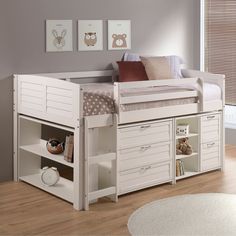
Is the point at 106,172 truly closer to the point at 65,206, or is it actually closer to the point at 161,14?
the point at 65,206

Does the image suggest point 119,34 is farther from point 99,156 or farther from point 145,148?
point 99,156

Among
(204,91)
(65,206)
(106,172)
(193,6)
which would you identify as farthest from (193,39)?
(65,206)

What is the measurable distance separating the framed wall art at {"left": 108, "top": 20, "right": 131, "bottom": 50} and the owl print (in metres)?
0.16

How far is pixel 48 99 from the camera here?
3.60 m

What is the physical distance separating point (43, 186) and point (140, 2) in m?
1.94

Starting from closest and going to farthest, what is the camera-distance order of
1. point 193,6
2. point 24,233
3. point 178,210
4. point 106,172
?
point 24,233 → point 178,210 → point 106,172 → point 193,6

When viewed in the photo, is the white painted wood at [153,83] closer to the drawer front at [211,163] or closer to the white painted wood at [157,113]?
the white painted wood at [157,113]

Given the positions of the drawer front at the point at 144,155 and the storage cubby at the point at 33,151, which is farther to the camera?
the storage cubby at the point at 33,151

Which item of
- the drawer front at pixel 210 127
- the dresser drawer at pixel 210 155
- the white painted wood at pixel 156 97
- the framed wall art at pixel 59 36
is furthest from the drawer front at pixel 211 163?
the framed wall art at pixel 59 36

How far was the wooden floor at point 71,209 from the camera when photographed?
2982 mm

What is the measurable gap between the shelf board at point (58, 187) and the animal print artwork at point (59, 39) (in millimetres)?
1037

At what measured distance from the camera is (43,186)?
3.75 metres

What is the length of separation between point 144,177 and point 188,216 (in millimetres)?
622

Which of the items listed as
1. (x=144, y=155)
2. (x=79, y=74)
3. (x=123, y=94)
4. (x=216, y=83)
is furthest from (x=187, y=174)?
(x=79, y=74)
